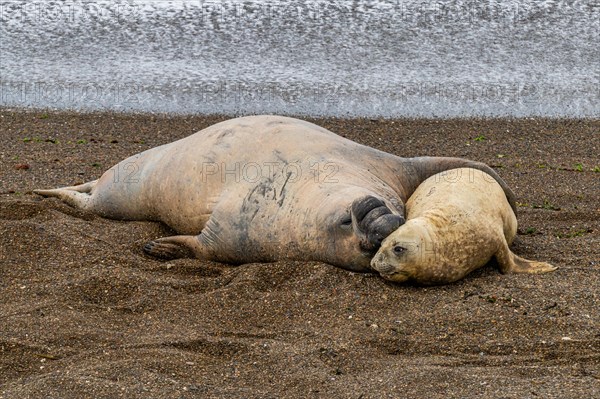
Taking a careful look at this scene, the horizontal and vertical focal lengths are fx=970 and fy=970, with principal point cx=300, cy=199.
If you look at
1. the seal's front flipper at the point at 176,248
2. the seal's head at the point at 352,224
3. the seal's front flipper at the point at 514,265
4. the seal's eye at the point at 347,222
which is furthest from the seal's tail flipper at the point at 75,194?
the seal's front flipper at the point at 514,265

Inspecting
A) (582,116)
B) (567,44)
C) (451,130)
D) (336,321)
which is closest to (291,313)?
(336,321)

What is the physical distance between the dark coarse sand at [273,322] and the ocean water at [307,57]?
364cm

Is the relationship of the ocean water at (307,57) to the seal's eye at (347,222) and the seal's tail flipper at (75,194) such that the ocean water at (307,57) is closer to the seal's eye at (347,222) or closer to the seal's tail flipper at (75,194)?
the seal's tail flipper at (75,194)

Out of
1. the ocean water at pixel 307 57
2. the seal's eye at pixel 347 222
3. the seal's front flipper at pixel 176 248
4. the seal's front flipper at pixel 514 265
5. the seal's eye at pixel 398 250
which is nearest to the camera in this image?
the seal's eye at pixel 398 250

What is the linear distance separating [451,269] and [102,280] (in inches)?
71.8

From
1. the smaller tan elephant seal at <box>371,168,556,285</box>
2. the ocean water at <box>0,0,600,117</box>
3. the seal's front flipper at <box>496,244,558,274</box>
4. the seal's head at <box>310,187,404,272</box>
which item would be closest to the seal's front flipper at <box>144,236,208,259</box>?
the seal's head at <box>310,187,404,272</box>

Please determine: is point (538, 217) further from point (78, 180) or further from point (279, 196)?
point (78, 180)

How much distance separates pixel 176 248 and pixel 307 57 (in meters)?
6.32

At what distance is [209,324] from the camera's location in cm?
→ 463

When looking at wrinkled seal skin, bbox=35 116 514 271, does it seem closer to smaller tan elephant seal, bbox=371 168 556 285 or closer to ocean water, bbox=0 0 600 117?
smaller tan elephant seal, bbox=371 168 556 285

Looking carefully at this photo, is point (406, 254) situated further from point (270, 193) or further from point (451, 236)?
point (270, 193)

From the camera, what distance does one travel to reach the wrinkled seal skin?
5.19 m

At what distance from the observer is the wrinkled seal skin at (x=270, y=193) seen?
5.19 m

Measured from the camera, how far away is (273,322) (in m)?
4.67
